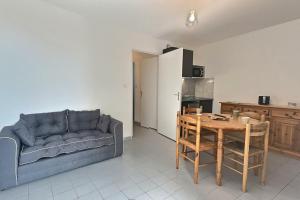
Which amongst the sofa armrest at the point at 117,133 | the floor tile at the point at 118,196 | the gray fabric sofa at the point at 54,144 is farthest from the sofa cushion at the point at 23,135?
the floor tile at the point at 118,196

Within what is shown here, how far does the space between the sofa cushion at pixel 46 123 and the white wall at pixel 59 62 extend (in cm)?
14

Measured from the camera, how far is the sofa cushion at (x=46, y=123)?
7.93 ft

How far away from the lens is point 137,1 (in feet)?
7.84

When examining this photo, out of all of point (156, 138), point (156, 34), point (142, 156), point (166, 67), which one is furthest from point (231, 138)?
point (156, 34)

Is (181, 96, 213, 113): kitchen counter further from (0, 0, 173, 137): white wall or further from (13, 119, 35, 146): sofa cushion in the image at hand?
(13, 119, 35, 146): sofa cushion

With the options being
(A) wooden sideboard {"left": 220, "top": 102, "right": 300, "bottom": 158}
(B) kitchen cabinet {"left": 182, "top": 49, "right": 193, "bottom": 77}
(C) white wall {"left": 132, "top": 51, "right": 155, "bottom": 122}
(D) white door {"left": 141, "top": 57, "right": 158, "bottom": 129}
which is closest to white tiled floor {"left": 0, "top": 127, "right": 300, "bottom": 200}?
(A) wooden sideboard {"left": 220, "top": 102, "right": 300, "bottom": 158}

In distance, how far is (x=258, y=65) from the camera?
3.51 m

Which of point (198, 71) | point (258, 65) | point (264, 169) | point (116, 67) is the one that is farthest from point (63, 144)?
point (258, 65)

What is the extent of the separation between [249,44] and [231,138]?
2485 millimetres

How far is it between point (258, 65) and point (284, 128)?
142 centimetres

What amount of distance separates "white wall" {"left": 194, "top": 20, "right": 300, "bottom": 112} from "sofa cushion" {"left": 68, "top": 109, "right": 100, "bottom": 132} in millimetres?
3225

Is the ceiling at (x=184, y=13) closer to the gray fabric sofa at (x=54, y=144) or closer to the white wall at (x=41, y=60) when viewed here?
the white wall at (x=41, y=60)

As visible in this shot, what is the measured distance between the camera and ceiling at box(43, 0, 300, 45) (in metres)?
2.42

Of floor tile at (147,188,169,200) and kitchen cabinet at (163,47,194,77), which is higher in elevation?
kitchen cabinet at (163,47,194,77)
